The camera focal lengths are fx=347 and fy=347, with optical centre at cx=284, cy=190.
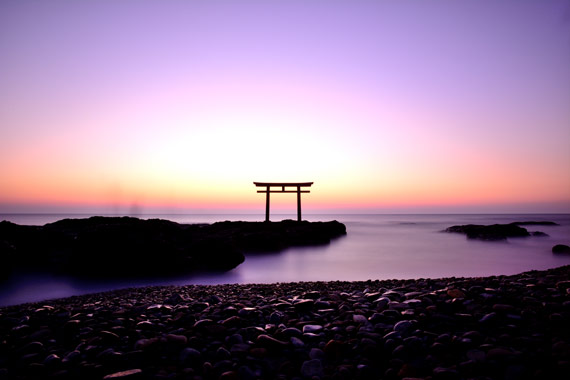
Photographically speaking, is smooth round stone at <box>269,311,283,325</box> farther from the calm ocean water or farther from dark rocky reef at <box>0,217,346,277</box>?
dark rocky reef at <box>0,217,346,277</box>

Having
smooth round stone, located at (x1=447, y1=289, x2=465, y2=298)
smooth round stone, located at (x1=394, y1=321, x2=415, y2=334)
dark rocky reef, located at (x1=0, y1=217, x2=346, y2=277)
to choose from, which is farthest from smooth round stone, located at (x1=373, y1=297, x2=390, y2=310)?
dark rocky reef, located at (x1=0, y1=217, x2=346, y2=277)

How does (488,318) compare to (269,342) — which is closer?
(269,342)

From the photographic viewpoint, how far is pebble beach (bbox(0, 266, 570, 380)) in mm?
2701

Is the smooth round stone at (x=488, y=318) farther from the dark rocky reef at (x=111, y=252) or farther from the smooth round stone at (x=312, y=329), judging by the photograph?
the dark rocky reef at (x=111, y=252)

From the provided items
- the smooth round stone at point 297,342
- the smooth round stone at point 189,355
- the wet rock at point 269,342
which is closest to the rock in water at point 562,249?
the smooth round stone at point 297,342

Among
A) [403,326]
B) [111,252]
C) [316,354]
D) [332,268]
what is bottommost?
[332,268]

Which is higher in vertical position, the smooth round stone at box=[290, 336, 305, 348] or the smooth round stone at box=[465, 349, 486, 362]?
the smooth round stone at box=[465, 349, 486, 362]

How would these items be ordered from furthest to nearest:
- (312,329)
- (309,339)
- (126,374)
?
(312,329), (309,339), (126,374)

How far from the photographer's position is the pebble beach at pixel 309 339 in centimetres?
270

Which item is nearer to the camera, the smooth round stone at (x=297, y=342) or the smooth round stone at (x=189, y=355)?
the smooth round stone at (x=189, y=355)

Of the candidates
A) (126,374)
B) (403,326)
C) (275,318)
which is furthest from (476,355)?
(126,374)

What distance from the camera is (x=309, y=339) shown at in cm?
328

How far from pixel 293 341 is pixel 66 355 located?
1.99 m

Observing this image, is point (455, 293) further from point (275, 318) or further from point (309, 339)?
point (275, 318)
